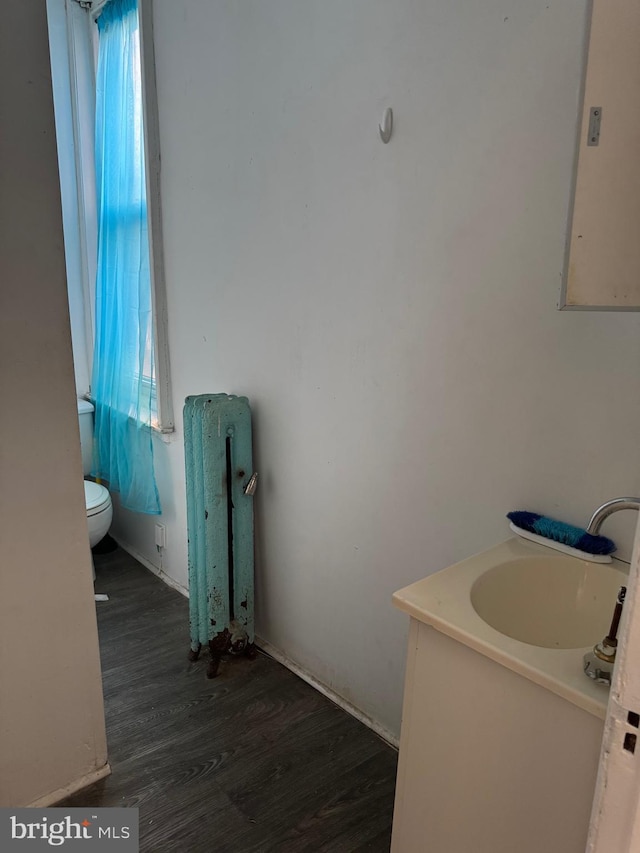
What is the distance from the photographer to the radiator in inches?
77.8

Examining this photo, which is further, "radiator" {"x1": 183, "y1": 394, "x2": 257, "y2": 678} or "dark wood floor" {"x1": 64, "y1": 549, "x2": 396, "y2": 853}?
"radiator" {"x1": 183, "y1": 394, "x2": 257, "y2": 678}

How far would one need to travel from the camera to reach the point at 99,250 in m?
2.75

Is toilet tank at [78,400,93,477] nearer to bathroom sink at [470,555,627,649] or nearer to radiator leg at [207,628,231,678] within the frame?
radiator leg at [207,628,231,678]

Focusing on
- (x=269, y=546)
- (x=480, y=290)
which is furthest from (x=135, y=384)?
(x=480, y=290)

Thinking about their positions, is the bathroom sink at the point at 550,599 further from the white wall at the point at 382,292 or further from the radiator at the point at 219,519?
the radiator at the point at 219,519

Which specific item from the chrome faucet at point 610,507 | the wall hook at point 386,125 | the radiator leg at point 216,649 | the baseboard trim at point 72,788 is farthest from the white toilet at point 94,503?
the chrome faucet at point 610,507

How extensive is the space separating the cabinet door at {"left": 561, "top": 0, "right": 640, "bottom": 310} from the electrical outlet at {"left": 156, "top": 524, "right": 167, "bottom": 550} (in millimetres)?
2246

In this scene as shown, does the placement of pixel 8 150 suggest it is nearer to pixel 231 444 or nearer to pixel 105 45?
pixel 231 444

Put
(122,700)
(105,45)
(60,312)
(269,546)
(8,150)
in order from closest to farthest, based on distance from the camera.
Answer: (8,150), (60,312), (122,700), (269,546), (105,45)

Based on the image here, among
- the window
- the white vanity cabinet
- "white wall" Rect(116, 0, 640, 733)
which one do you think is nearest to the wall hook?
"white wall" Rect(116, 0, 640, 733)

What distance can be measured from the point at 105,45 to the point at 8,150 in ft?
5.54

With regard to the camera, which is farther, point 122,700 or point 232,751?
point 122,700

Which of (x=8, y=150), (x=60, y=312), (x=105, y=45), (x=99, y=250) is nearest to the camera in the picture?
(x=8, y=150)

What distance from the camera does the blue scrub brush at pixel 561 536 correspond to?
1.16 m
